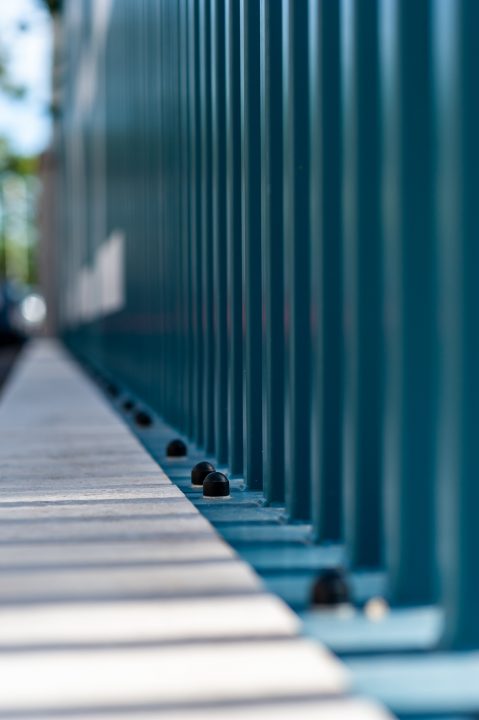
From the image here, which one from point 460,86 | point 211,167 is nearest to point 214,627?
point 460,86

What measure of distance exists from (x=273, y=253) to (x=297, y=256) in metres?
0.41

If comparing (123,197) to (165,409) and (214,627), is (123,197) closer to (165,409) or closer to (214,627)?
(165,409)

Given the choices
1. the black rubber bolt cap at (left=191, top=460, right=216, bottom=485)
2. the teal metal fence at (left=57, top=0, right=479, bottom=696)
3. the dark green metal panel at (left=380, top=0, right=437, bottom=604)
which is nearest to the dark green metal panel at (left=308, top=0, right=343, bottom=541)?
the teal metal fence at (left=57, top=0, right=479, bottom=696)

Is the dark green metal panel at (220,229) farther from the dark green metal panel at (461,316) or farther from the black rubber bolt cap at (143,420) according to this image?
the dark green metal panel at (461,316)

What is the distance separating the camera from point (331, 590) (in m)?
2.99

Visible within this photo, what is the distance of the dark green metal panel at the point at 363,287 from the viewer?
3.40 m

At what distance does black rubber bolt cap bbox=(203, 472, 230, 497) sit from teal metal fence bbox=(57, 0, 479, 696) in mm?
241

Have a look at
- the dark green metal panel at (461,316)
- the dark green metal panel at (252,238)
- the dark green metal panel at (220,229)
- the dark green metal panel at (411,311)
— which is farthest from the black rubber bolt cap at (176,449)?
the dark green metal panel at (461,316)

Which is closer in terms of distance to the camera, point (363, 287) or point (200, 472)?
point (363, 287)

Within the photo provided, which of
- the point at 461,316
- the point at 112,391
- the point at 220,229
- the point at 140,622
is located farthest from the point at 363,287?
the point at 112,391

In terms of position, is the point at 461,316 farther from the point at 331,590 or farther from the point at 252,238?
the point at 252,238

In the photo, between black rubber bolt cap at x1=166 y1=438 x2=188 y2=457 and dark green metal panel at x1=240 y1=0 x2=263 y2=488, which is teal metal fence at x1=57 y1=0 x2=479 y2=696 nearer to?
dark green metal panel at x1=240 y1=0 x2=263 y2=488

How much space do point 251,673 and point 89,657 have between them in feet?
1.17

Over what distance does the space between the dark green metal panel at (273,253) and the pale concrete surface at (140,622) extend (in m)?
0.35
